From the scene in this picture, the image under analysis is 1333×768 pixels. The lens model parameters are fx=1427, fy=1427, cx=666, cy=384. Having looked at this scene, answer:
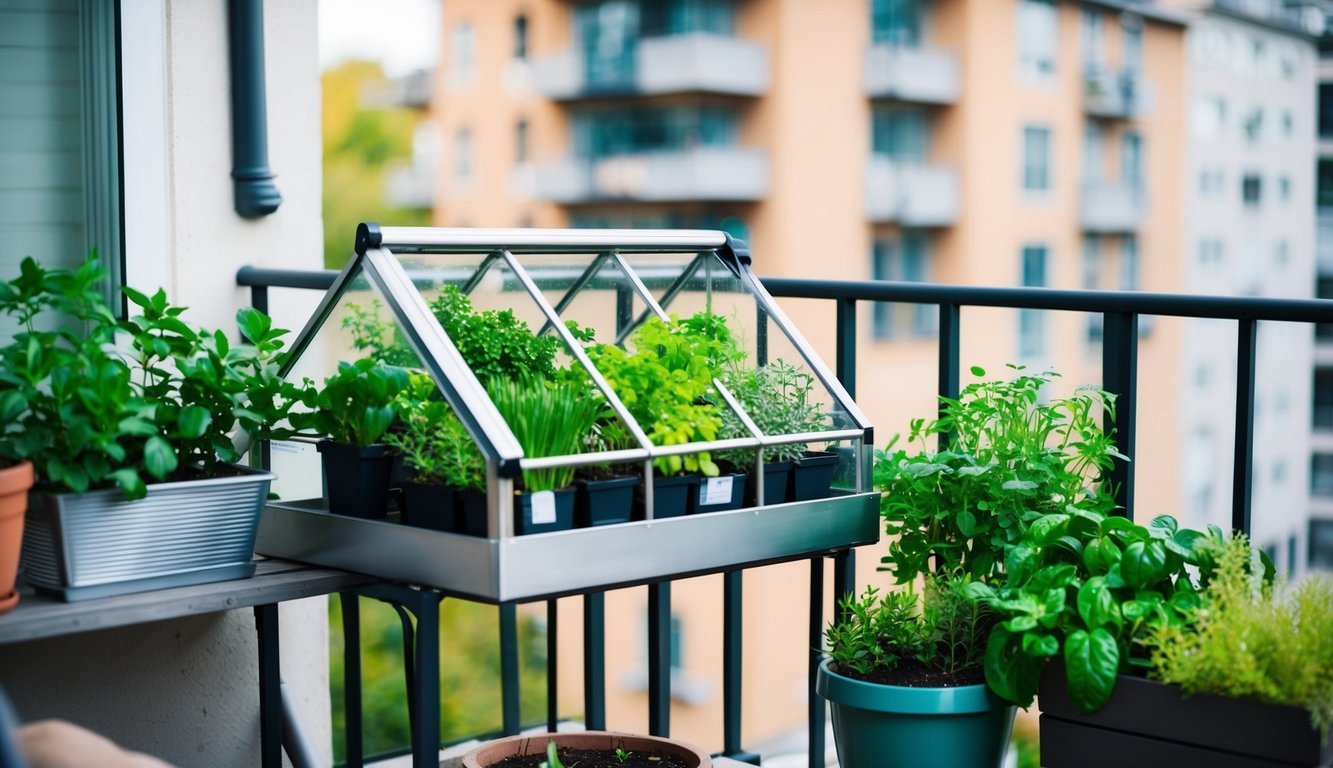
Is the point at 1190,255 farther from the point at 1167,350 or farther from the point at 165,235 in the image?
the point at 165,235

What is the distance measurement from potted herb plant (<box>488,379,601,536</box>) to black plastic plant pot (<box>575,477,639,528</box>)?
18 millimetres

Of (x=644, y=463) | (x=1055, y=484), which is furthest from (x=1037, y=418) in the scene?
(x=644, y=463)

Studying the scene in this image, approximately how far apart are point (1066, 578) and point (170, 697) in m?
1.78

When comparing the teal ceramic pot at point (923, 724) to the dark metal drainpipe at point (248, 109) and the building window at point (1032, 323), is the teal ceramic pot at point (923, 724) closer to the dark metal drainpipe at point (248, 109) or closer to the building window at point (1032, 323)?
the dark metal drainpipe at point (248, 109)

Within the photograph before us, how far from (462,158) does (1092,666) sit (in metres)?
26.6

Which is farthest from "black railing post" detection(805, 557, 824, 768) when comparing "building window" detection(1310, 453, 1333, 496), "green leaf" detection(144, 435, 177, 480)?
"building window" detection(1310, 453, 1333, 496)

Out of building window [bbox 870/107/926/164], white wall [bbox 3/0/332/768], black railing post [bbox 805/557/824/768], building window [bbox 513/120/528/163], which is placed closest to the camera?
black railing post [bbox 805/557/824/768]

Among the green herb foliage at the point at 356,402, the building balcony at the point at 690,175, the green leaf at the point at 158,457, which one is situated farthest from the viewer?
the building balcony at the point at 690,175

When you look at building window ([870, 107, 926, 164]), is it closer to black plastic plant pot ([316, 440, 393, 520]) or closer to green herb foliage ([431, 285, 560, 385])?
green herb foliage ([431, 285, 560, 385])

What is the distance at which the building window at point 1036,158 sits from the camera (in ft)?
83.6

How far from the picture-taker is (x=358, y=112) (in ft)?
88.9

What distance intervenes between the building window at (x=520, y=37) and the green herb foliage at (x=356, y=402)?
24384 mm

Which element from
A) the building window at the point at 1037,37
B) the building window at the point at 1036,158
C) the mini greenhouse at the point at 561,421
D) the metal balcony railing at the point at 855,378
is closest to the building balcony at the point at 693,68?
the building window at the point at 1037,37

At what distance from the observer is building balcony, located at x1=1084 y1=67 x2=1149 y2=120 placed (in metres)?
26.0
